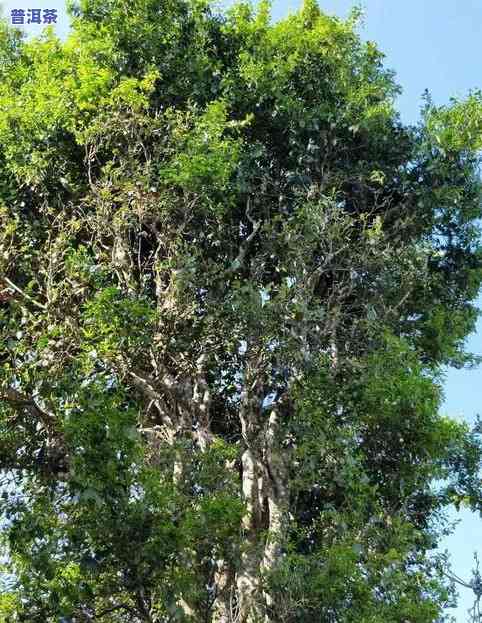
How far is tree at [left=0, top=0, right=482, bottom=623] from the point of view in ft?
24.6

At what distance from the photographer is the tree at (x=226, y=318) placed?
24.6ft

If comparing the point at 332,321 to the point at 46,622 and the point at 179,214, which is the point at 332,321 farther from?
the point at 46,622

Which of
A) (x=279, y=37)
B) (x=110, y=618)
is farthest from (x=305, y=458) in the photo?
(x=279, y=37)

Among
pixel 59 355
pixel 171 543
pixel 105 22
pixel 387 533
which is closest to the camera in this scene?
pixel 171 543

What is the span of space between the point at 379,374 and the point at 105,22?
572cm

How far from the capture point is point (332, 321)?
9.88 metres

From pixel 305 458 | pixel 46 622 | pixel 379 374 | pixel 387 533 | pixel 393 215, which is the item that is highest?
pixel 393 215

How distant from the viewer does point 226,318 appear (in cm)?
937

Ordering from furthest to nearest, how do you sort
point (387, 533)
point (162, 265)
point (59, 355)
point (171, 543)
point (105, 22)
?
point (105, 22)
point (162, 265)
point (59, 355)
point (387, 533)
point (171, 543)

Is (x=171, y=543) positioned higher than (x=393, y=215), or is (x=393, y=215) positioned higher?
(x=393, y=215)

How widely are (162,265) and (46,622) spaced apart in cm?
395

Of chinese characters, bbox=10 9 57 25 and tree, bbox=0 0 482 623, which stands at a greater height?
chinese characters, bbox=10 9 57 25

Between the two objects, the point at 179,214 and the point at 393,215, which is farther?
the point at 393,215

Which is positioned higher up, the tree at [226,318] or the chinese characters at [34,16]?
the chinese characters at [34,16]
